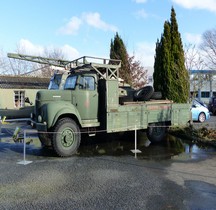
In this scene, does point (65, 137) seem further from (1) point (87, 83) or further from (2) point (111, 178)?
(2) point (111, 178)

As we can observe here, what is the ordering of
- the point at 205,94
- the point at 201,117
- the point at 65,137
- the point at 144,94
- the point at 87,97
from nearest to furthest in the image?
the point at 65,137
the point at 87,97
the point at 144,94
the point at 201,117
the point at 205,94

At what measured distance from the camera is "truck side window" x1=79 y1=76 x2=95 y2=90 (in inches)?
379

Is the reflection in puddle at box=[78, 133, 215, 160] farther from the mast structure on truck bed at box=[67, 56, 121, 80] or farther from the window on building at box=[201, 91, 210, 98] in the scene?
the window on building at box=[201, 91, 210, 98]

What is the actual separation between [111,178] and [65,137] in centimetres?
285

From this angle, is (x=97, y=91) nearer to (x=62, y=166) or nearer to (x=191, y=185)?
(x=62, y=166)

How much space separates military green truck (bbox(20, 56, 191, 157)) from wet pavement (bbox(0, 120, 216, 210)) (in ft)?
2.40

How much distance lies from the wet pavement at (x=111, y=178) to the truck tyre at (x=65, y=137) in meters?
0.26

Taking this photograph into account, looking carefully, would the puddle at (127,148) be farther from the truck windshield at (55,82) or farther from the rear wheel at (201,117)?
the rear wheel at (201,117)

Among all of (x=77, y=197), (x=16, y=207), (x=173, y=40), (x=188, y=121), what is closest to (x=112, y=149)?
(x=188, y=121)

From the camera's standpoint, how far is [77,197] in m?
5.21

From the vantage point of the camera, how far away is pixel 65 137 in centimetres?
880

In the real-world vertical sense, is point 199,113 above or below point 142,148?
above

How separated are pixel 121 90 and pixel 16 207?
24.2 ft

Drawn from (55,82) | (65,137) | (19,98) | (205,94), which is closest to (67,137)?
(65,137)
